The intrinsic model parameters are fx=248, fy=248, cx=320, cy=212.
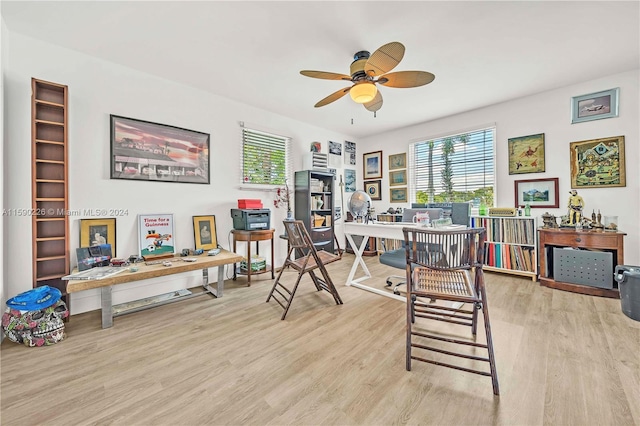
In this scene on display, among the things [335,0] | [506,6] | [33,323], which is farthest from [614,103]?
[33,323]

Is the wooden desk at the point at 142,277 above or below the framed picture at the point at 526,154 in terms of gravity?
below

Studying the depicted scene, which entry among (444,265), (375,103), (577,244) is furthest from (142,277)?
(577,244)

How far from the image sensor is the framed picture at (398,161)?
476 centimetres

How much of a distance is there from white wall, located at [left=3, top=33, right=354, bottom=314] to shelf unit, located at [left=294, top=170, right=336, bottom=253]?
0.80 metres

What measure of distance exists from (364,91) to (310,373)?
2.27 meters

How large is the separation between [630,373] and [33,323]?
3.90 metres

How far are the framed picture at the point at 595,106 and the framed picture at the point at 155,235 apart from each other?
5.12 meters

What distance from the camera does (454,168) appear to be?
4207 mm

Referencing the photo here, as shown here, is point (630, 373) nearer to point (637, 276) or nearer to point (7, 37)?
point (637, 276)

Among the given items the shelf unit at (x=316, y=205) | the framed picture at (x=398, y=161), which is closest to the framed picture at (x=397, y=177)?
the framed picture at (x=398, y=161)

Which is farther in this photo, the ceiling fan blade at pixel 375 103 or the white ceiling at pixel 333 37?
the ceiling fan blade at pixel 375 103

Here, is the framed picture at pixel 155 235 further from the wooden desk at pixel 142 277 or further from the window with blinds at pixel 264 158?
the window with blinds at pixel 264 158

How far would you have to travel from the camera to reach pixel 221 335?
195 centimetres

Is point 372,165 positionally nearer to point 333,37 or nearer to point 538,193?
point 538,193
